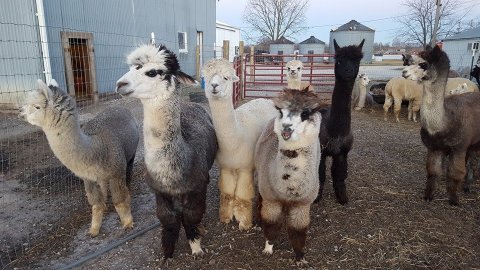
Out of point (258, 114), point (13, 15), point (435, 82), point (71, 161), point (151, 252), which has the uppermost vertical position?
point (13, 15)

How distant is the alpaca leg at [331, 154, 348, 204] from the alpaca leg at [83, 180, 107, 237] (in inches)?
105

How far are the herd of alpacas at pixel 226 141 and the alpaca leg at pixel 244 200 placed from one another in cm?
Answer: 1

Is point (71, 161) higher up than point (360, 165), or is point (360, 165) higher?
point (71, 161)

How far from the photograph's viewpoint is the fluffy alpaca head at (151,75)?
8.29ft

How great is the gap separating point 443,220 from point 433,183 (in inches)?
20.4

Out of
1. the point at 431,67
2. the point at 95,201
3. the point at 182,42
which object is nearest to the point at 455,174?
the point at 431,67

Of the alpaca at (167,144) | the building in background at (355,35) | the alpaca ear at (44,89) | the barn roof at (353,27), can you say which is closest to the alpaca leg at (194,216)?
the alpaca at (167,144)

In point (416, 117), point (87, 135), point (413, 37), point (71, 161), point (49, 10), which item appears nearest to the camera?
point (71, 161)

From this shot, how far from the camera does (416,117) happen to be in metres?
9.40

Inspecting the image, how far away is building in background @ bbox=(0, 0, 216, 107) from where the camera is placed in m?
7.24

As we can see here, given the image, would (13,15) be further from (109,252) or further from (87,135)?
(109,252)

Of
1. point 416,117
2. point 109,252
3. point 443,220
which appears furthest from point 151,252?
point 416,117

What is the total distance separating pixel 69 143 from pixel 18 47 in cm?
572

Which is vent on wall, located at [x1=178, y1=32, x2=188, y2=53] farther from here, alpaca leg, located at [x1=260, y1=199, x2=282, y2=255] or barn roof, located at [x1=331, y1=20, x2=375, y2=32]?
barn roof, located at [x1=331, y1=20, x2=375, y2=32]
